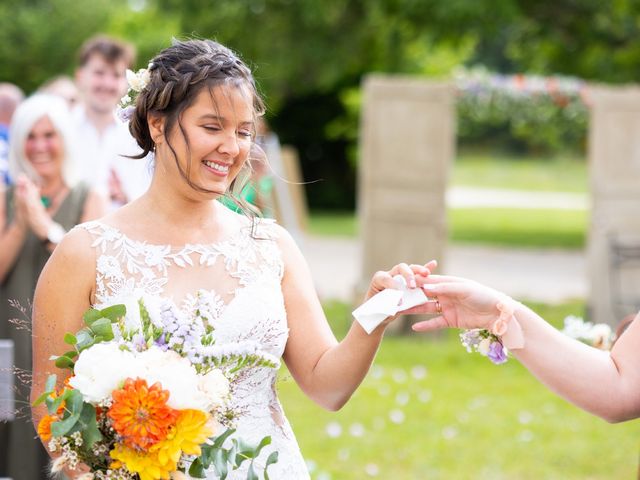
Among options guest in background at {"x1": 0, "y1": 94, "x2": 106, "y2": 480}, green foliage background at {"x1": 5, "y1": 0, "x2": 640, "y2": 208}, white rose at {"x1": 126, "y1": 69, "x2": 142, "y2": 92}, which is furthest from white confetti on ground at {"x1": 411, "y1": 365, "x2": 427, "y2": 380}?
white rose at {"x1": 126, "y1": 69, "x2": 142, "y2": 92}

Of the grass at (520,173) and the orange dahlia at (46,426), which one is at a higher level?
A: the orange dahlia at (46,426)

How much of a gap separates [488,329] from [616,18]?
630 inches

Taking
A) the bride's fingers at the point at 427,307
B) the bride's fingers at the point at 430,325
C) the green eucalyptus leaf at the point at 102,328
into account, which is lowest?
the bride's fingers at the point at 430,325

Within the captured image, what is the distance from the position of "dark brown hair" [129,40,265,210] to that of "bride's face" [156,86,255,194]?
0.4 inches

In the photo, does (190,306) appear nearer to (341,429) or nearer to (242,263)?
(242,263)

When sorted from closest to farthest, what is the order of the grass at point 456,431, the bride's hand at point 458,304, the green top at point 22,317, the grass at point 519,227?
1. the bride's hand at point 458,304
2. the green top at point 22,317
3. the grass at point 456,431
4. the grass at point 519,227

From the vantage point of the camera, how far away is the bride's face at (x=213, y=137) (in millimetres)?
2736

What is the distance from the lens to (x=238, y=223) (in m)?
3.09

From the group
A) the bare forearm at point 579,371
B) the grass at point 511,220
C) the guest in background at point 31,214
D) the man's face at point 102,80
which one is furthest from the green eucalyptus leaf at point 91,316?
the grass at point 511,220

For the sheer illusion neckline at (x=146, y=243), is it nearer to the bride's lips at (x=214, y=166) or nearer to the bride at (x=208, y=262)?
the bride at (x=208, y=262)

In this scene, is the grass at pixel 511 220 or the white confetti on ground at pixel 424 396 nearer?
the white confetti on ground at pixel 424 396

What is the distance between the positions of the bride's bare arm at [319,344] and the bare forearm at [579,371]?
335mm

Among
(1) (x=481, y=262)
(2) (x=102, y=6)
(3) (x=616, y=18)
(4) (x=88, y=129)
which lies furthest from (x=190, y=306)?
(2) (x=102, y=6)

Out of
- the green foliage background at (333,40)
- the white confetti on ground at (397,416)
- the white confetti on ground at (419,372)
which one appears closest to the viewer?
the white confetti on ground at (397,416)
